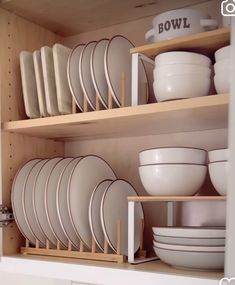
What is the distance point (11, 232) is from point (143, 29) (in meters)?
0.68

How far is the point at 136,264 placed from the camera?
0.99 meters

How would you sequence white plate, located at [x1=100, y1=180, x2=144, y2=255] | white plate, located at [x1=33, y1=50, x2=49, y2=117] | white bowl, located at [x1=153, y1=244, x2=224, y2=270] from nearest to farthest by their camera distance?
white bowl, located at [x1=153, y1=244, x2=224, y2=270]
white plate, located at [x1=100, y1=180, x2=144, y2=255]
white plate, located at [x1=33, y1=50, x2=49, y2=117]

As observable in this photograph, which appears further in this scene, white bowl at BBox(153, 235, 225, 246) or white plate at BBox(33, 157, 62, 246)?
white plate at BBox(33, 157, 62, 246)

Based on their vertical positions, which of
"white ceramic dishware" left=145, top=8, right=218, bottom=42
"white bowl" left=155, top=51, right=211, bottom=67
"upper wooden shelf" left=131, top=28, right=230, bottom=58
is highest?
"white ceramic dishware" left=145, top=8, right=218, bottom=42

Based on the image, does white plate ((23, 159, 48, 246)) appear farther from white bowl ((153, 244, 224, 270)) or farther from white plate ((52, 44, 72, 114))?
white bowl ((153, 244, 224, 270))

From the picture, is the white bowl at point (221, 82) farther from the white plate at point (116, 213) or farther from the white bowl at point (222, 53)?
the white plate at point (116, 213)

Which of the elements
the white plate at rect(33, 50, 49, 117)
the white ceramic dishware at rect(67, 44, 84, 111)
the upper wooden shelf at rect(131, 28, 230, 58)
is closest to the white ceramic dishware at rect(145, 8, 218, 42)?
the upper wooden shelf at rect(131, 28, 230, 58)

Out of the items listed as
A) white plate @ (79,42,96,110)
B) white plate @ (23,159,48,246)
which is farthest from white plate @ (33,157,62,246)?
white plate @ (79,42,96,110)

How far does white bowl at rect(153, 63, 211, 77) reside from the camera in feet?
3.04

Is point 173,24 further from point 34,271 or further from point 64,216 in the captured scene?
point 34,271

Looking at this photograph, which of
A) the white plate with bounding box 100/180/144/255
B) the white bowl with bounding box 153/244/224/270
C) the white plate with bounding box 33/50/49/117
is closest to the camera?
the white bowl with bounding box 153/244/224/270

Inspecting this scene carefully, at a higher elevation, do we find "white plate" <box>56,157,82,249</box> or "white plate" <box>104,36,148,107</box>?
"white plate" <box>104,36,148,107</box>

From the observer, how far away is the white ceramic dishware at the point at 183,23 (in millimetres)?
968

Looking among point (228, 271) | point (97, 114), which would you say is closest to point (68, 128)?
point (97, 114)
